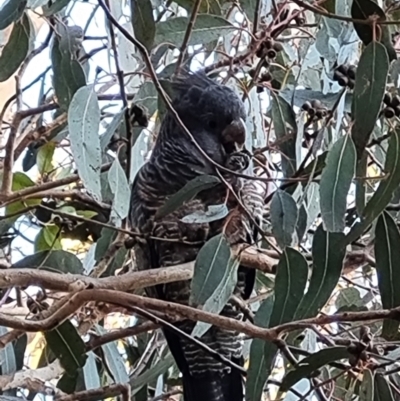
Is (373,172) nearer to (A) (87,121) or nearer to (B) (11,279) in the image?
(A) (87,121)

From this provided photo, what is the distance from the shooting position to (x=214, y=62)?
159 cm

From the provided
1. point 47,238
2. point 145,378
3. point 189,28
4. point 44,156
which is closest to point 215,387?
point 145,378

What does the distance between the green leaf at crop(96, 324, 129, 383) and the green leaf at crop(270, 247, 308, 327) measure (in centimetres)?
36

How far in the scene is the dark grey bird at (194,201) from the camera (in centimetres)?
146

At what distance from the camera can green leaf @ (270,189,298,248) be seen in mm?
954

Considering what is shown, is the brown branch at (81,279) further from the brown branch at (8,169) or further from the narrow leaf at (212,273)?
the brown branch at (8,169)

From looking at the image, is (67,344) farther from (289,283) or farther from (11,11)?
(11,11)

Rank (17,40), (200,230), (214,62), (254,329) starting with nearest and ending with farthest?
(254,329) → (17,40) → (200,230) → (214,62)

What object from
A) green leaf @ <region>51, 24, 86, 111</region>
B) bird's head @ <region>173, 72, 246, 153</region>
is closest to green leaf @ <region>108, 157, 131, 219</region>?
green leaf @ <region>51, 24, 86, 111</region>

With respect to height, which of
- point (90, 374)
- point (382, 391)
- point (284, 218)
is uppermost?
point (284, 218)

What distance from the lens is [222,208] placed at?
3.47 feet

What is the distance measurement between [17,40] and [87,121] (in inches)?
8.7

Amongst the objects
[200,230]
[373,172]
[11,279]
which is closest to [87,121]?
[11,279]

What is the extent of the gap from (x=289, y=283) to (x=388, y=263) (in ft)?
0.37
